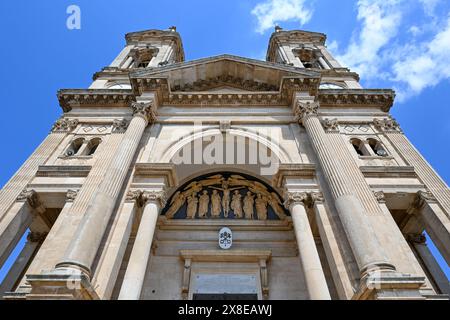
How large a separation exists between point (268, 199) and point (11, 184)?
12.2 metres

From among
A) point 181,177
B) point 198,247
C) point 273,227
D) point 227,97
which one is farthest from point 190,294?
point 227,97

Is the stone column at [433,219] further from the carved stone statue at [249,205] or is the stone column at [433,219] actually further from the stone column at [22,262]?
the stone column at [22,262]

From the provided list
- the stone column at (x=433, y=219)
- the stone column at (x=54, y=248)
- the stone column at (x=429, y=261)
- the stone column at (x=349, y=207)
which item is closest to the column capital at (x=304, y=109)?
the stone column at (x=349, y=207)

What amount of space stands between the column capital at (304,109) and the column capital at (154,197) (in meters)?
8.32

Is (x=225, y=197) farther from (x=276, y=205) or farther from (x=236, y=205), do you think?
(x=276, y=205)

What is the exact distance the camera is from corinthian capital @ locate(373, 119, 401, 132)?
15.9m

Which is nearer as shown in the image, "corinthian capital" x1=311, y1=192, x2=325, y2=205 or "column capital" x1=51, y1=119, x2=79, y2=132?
"corinthian capital" x1=311, y1=192, x2=325, y2=205

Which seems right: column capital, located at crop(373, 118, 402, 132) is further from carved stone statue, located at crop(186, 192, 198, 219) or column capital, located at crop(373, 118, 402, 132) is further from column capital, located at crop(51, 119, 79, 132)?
column capital, located at crop(51, 119, 79, 132)

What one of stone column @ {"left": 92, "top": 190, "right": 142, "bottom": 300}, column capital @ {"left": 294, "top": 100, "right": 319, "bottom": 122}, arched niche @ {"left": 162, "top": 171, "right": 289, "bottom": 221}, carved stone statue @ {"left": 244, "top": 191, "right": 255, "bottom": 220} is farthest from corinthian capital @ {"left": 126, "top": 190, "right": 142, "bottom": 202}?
column capital @ {"left": 294, "top": 100, "right": 319, "bottom": 122}

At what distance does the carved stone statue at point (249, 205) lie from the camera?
1520 centimetres

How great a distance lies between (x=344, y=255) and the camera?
973 centimetres

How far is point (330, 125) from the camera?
15062 millimetres

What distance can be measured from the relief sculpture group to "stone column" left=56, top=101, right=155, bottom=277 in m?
4.09
